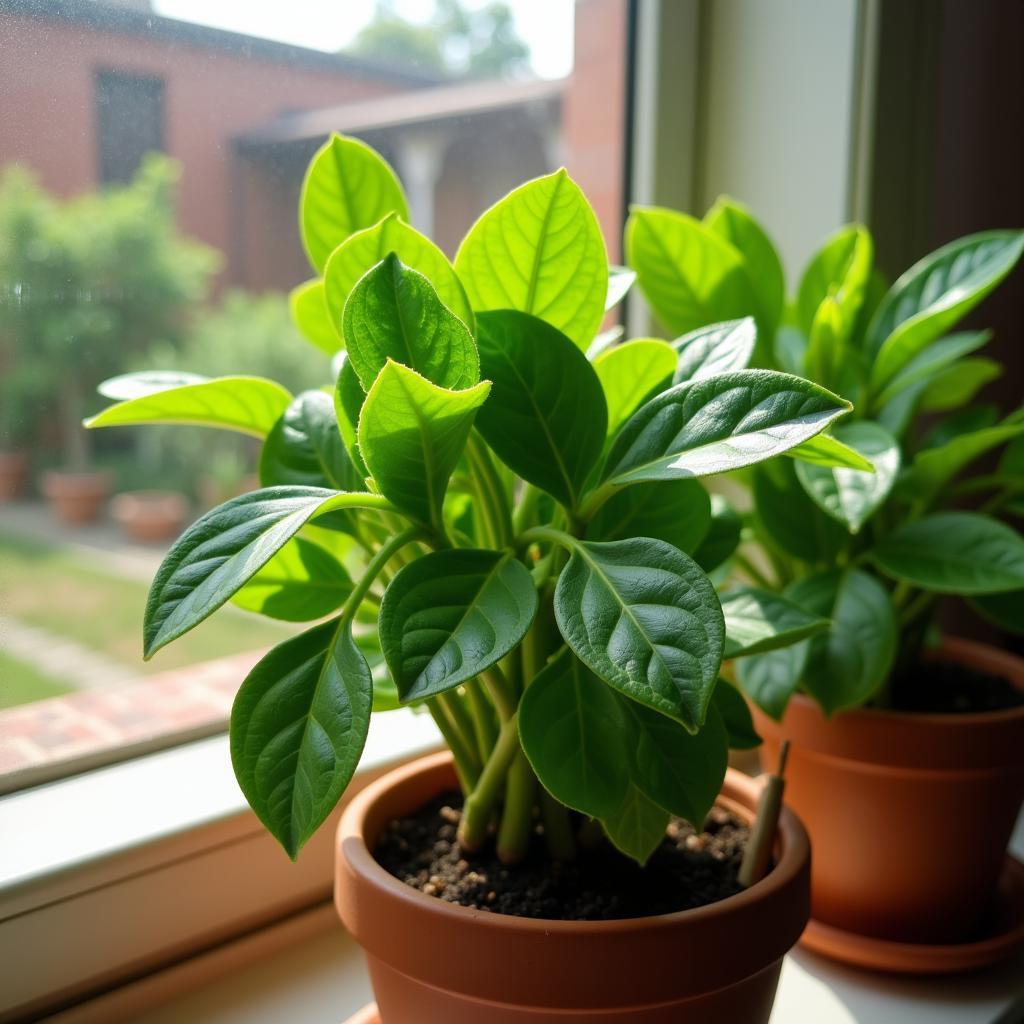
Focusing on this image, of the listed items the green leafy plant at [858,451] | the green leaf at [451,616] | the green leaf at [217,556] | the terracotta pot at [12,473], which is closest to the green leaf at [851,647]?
the green leafy plant at [858,451]

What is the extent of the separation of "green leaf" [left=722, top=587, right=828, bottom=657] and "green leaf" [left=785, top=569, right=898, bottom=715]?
8cm

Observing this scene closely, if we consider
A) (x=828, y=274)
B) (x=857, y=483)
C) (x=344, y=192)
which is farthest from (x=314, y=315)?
(x=828, y=274)

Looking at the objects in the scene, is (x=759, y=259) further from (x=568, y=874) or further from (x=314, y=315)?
(x=568, y=874)

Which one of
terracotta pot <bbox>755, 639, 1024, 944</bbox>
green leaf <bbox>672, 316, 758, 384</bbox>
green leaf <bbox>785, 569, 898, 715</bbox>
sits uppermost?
green leaf <bbox>672, 316, 758, 384</bbox>

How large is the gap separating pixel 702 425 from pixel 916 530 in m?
0.45

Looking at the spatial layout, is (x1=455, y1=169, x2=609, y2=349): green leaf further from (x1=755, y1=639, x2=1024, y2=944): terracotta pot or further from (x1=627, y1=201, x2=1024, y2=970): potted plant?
(x1=755, y1=639, x2=1024, y2=944): terracotta pot

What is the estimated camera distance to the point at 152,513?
3.38ft

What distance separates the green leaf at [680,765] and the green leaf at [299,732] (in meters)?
0.16

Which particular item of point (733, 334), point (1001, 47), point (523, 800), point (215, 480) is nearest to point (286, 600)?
point (523, 800)

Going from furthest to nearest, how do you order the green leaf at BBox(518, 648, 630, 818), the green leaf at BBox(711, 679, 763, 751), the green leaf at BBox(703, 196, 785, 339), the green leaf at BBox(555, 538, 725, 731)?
the green leaf at BBox(703, 196, 785, 339), the green leaf at BBox(711, 679, 763, 751), the green leaf at BBox(518, 648, 630, 818), the green leaf at BBox(555, 538, 725, 731)

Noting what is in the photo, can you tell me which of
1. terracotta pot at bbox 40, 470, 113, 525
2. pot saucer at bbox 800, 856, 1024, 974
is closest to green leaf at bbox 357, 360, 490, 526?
terracotta pot at bbox 40, 470, 113, 525

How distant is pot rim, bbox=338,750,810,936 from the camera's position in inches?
21.5

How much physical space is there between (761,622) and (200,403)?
371 millimetres

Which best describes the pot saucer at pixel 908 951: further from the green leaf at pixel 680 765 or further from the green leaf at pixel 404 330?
the green leaf at pixel 404 330
